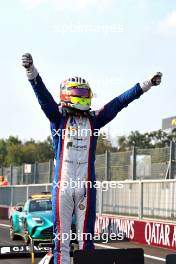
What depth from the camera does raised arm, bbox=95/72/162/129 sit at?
5.81 metres

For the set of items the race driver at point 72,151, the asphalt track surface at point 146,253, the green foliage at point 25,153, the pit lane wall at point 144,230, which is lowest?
the asphalt track surface at point 146,253

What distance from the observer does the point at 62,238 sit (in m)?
5.62

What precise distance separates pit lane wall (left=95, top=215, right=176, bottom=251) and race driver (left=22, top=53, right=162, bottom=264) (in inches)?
346

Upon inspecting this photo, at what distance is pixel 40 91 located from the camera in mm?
5602

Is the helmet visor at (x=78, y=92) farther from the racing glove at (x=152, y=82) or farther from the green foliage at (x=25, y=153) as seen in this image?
the green foliage at (x=25, y=153)

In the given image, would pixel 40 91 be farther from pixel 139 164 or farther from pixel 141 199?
pixel 139 164

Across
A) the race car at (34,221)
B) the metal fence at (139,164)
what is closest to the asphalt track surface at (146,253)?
the race car at (34,221)

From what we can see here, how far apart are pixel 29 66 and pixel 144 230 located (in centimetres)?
1170

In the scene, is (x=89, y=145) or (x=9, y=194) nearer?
(x=89, y=145)

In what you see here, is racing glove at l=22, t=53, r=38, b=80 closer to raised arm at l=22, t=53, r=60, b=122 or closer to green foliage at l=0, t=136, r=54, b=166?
raised arm at l=22, t=53, r=60, b=122

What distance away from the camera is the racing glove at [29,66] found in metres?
5.38

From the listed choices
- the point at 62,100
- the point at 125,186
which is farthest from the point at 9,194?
the point at 62,100

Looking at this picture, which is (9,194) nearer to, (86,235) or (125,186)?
(125,186)

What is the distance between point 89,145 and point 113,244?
10645 mm
